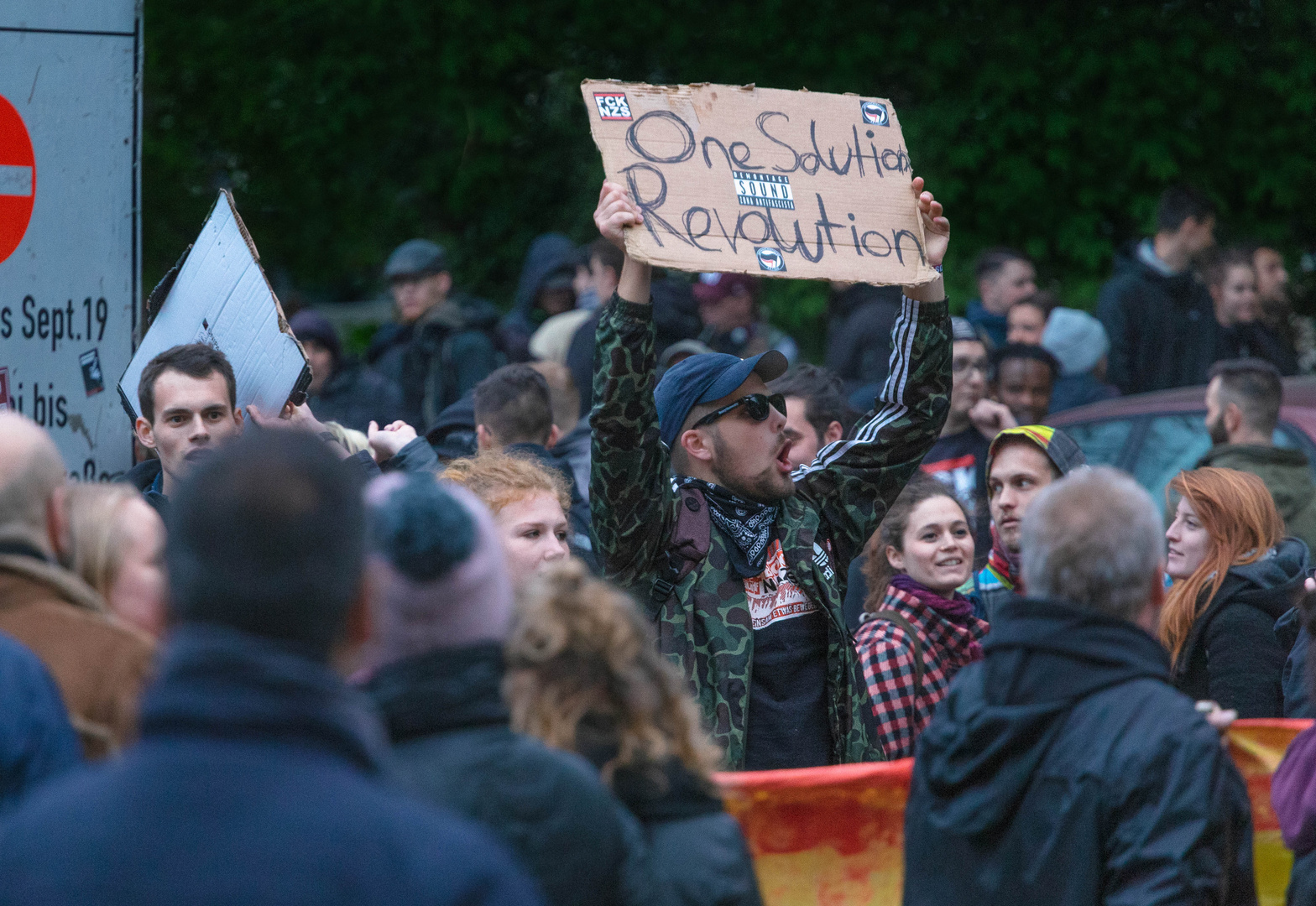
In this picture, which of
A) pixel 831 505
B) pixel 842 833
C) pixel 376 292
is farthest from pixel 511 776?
pixel 376 292

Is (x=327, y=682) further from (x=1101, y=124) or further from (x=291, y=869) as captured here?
(x=1101, y=124)

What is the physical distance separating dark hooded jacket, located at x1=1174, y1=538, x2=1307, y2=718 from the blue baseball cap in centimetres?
140

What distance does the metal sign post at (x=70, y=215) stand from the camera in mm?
4887

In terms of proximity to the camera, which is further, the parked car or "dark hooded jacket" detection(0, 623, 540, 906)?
the parked car

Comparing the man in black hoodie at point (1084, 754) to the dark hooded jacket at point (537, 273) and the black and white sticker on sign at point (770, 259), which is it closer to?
the black and white sticker on sign at point (770, 259)

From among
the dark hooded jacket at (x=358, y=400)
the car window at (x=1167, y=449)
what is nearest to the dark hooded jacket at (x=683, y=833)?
the car window at (x=1167, y=449)

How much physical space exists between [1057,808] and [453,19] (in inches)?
385

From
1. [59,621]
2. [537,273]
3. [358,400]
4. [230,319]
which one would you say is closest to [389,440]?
[230,319]

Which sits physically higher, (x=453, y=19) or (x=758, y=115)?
(x=453, y=19)

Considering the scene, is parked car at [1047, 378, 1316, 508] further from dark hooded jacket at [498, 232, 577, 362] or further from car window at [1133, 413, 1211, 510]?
dark hooded jacket at [498, 232, 577, 362]

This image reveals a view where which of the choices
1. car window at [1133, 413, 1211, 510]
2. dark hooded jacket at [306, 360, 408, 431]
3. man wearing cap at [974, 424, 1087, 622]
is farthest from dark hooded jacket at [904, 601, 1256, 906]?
dark hooded jacket at [306, 360, 408, 431]

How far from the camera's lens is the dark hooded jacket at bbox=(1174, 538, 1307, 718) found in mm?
4375

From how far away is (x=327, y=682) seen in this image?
5.81 feet

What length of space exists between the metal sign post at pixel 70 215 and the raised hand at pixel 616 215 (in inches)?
74.9
